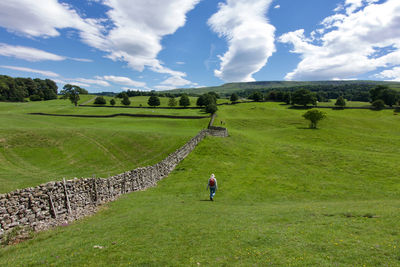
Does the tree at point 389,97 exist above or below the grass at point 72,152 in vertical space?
above

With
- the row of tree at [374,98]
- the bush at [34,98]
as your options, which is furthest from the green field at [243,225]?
the bush at [34,98]

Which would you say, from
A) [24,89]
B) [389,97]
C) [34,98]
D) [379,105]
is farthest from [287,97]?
[24,89]

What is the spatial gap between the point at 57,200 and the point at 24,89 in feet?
606

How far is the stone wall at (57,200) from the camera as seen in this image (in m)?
11.5

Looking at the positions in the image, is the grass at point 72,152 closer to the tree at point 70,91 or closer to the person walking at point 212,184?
the person walking at point 212,184

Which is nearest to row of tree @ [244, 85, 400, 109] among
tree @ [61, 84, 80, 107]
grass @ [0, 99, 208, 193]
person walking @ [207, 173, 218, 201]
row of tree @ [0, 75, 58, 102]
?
grass @ [0, 99, 208, 193]

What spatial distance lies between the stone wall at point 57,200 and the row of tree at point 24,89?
157m

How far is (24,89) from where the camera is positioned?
14575cm

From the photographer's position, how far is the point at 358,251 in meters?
7.27

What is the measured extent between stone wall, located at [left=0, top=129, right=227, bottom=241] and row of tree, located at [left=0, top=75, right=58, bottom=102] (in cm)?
15739

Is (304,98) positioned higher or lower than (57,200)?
higher

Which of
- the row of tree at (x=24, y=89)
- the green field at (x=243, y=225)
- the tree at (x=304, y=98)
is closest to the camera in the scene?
the green field at (x=243, y=225)

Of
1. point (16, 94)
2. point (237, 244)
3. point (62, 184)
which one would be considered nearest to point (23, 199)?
point (62, 184)

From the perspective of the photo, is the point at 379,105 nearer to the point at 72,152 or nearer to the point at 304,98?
the point at 304,98
